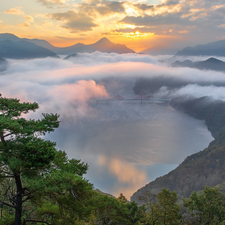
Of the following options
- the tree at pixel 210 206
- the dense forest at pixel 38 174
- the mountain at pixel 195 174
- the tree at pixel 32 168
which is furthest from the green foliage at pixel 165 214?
the mountain at pixel 195 174

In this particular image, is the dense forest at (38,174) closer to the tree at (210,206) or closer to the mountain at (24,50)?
the tree at (210,206)

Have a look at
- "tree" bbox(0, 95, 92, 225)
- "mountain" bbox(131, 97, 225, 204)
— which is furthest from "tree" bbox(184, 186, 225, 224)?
"mountain" bbox(131, 97, 225, 204)

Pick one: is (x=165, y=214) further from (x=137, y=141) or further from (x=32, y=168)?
(x=137, y=141)

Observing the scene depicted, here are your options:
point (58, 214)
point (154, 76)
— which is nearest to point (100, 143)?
point (58, 214)

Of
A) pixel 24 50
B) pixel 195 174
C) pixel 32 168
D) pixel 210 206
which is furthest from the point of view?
pixel 24 50

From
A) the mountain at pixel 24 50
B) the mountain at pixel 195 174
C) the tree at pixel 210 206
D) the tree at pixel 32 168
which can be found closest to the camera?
the tree at pixel 32 168

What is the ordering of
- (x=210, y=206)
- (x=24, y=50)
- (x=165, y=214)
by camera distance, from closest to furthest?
(x=210, y=206) < (x=165, y=214) < (x=24, y=50)

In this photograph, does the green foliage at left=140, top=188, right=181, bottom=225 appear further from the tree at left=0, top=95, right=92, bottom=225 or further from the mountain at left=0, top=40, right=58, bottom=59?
the mountain at left=0, top=40, right=58, bottom=59

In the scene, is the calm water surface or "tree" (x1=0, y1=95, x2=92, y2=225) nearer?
"tree" (x1=0, y1=95, x2=92, y2=225)

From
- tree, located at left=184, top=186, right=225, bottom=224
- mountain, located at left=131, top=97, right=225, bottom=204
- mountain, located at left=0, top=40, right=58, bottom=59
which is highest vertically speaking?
mountain, located at left=0, top=40, right=58, bottom=59

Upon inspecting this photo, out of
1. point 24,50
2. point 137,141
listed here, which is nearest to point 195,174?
point 137,141

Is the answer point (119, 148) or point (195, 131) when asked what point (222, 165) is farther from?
point (195, 131)
